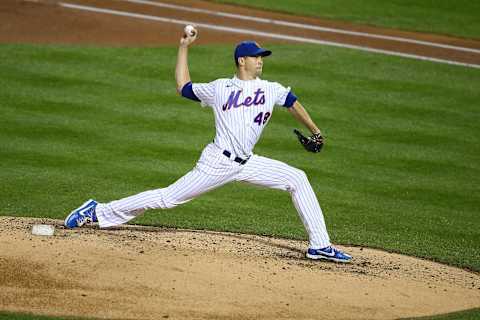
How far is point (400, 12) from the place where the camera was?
20281 mm

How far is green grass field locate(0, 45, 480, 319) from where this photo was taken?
9992 millimetres

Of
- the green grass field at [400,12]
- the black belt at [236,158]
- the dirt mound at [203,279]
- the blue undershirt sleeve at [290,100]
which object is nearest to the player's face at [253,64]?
the blue undershirt sleeve at [290,100]

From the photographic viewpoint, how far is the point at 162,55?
15711 millimetres

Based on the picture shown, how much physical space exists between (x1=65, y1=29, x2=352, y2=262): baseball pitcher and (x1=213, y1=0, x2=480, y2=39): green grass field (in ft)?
37.8

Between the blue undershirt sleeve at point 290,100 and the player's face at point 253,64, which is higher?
the player's face at point 253,64

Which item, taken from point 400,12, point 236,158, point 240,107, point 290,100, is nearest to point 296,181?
point 236,158

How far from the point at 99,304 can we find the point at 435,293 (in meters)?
2.77

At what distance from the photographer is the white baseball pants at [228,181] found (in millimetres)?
8062

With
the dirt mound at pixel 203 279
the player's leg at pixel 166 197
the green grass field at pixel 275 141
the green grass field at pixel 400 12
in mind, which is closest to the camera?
the dirt mound at pixel 203 279

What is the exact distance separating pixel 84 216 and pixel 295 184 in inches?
76.8

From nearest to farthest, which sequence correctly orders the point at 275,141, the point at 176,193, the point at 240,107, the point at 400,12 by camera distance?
1. the point at 240,107
2. the point at 176,193
3. the point at 275,141
4. the point at 400,12

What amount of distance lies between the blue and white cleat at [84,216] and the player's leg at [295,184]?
4.56 feet

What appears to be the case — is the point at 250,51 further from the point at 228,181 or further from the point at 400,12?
the point at 400,12

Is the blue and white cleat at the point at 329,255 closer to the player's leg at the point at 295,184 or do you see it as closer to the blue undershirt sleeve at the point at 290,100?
the player's leg at the point at 295,184
